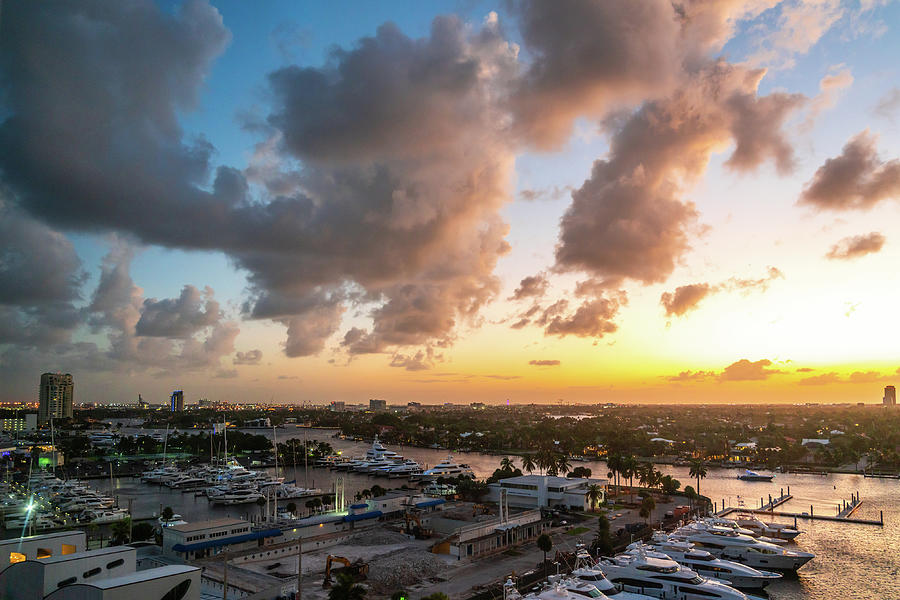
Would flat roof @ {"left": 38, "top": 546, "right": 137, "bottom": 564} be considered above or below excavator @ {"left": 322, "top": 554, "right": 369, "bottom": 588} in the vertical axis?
above

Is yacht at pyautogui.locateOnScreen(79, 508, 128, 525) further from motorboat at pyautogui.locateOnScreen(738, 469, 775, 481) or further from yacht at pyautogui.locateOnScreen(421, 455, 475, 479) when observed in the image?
motorboat at pyautogui.locateOnScreen(738, 469, 775, 481)

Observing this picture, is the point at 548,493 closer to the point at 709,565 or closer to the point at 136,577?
the point at 709,565

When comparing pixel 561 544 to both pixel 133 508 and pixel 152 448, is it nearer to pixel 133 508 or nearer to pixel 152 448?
pixel 133 508

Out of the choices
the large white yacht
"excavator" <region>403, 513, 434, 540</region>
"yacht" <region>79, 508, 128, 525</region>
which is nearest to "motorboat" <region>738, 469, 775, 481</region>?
the large white yacht

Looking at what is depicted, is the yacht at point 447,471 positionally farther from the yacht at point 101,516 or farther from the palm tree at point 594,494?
the yacht at point 101,516

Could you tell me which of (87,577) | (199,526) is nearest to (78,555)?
(87,577)

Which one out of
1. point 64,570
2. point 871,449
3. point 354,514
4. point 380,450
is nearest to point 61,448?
point 380,450

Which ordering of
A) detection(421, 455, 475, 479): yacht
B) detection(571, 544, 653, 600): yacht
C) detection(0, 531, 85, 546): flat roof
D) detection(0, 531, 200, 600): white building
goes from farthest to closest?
detection(421, 455, 475, 479): yacht → detection(571, 544, 653, 600): yacht → detection(0, 531, 85, 546): flat roof → detection(0, 531, 200, 600): white building
